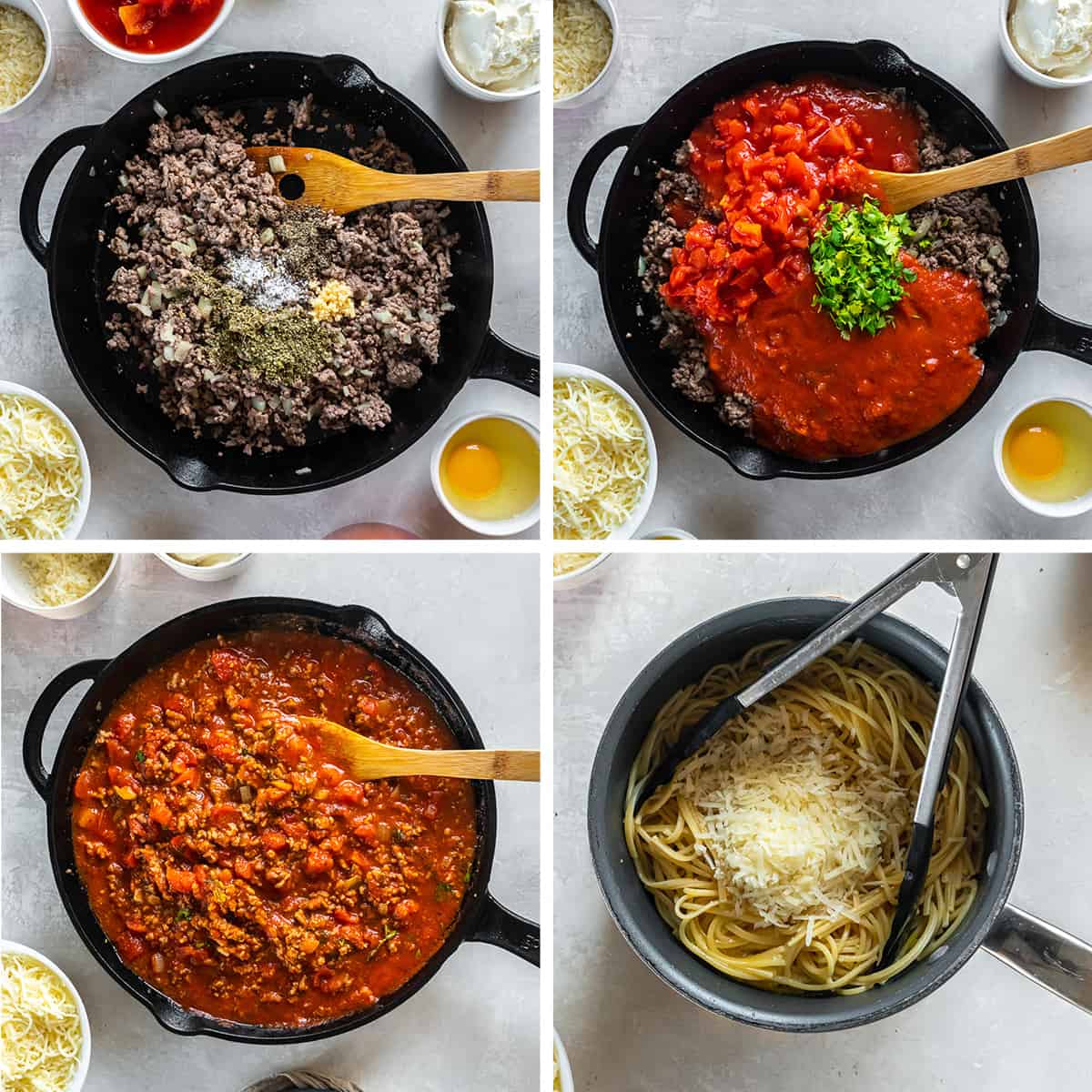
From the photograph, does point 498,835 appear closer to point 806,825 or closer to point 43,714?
point 806,825

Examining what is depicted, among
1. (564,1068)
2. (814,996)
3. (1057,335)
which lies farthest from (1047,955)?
(1057,335)

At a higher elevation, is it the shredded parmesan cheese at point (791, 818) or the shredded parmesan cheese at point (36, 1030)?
the shredded parmesan cheese at point (791, 818)

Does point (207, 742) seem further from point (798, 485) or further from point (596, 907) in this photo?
point (798, 485)

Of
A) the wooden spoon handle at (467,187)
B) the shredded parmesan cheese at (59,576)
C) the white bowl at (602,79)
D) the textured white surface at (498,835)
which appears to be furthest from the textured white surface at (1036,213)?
the shredded parmesan cheese at (59,576)

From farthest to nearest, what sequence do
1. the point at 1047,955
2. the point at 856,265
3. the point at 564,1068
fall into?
the point at 564,1068 → the point at 856,265 → the point at 1047,955

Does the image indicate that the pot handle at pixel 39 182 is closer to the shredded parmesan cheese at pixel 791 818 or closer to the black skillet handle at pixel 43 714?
the black skillet handle at pixel 43 714

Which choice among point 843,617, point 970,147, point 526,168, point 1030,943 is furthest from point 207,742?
point 970,147

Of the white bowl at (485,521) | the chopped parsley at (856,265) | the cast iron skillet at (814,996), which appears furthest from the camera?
the white bowl at (485,521)
